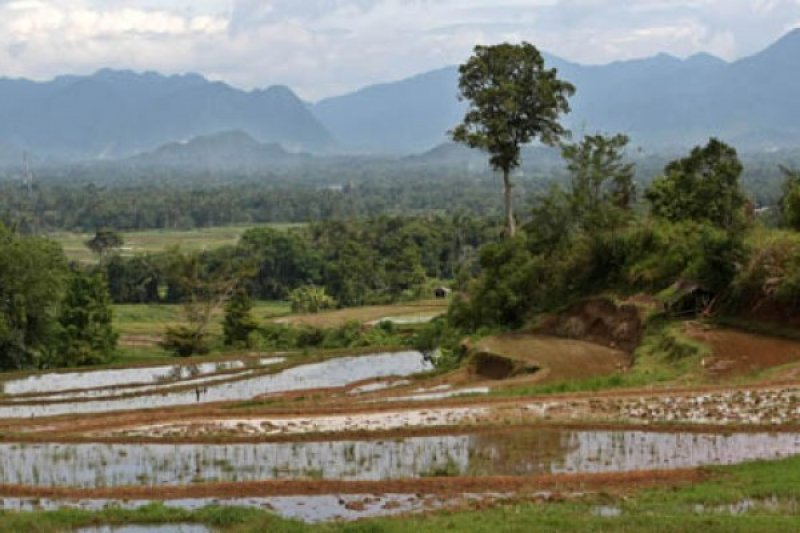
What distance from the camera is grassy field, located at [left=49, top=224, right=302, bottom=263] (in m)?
132

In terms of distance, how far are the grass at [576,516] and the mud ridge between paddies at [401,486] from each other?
711mm

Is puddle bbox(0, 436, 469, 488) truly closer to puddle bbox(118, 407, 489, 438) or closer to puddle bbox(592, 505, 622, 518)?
puddle bbox(118, 407, 489, 438)

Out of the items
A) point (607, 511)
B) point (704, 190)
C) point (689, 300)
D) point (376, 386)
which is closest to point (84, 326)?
point (376, 386)

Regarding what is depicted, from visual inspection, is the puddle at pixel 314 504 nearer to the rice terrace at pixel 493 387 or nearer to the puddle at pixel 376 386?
the rice terrace at pixel 493 387

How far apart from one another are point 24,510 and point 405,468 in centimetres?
735

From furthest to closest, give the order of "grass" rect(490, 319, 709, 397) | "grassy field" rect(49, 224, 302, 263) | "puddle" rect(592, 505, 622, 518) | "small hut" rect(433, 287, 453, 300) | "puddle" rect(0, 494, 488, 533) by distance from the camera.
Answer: "grassy field" rect(49, 224, 302, 263) → "small hut" rect(433, 287, 453, 300) → "grass" rect(490, 319, 709, 397) → "puddle" rect(0, 494, 488, 533) → "puddle" rect(592, 505, 622, 518)

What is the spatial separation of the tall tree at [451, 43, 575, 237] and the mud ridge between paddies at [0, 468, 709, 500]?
87.7 ft

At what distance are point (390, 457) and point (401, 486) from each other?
2.59 m

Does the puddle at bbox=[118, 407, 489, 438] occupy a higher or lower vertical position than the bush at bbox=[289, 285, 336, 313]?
higher

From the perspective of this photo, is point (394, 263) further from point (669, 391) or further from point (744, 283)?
point (669, 391)

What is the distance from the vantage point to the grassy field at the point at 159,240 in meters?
132

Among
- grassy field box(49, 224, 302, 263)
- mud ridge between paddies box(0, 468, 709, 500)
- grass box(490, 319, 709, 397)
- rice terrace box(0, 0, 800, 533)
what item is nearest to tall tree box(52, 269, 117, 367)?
rice terrace box(0, 0, 800, 533)

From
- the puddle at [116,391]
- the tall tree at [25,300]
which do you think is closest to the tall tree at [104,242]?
the tall tree at [25,300]

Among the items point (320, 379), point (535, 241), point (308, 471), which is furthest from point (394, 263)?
point (308, 471)
